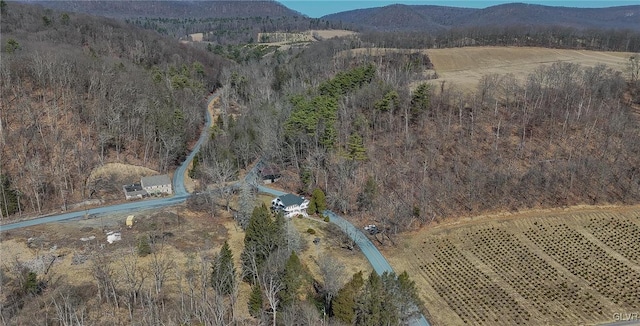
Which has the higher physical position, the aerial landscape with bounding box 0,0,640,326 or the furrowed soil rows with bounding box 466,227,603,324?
the aerial landscape with bounding box 0,0,640,326

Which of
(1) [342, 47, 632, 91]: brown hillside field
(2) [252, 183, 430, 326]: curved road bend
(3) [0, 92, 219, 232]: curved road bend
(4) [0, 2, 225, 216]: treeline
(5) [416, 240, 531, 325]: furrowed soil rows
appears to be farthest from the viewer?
(1) [342, 47, 632, 91]: brown hillside field

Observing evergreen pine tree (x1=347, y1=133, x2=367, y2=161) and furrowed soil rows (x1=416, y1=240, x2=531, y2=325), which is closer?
furrowed soil rows (x1=416, y1=240, x2=531, y2=325)

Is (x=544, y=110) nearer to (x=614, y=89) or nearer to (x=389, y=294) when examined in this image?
(x=614, y=89)

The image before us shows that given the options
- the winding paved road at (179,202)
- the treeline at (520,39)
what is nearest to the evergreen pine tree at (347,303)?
the winding paved road at (179,202)

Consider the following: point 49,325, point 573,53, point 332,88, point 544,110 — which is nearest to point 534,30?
point 573,53

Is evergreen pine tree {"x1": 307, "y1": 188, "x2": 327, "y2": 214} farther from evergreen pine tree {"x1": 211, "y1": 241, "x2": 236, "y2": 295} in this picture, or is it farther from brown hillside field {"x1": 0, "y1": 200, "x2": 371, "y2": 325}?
evergreen pine tree {"x1": 211, "y1": 241, "x2": 236, "y2": 295}

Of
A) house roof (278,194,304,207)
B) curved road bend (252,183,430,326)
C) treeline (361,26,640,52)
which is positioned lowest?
curved road bend (252,183,430,326)

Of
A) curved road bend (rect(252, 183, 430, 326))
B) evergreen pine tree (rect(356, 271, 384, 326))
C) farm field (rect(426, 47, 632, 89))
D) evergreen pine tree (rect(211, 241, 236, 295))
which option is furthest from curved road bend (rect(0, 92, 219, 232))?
farm field (rect(426, 47, 632, 89))
